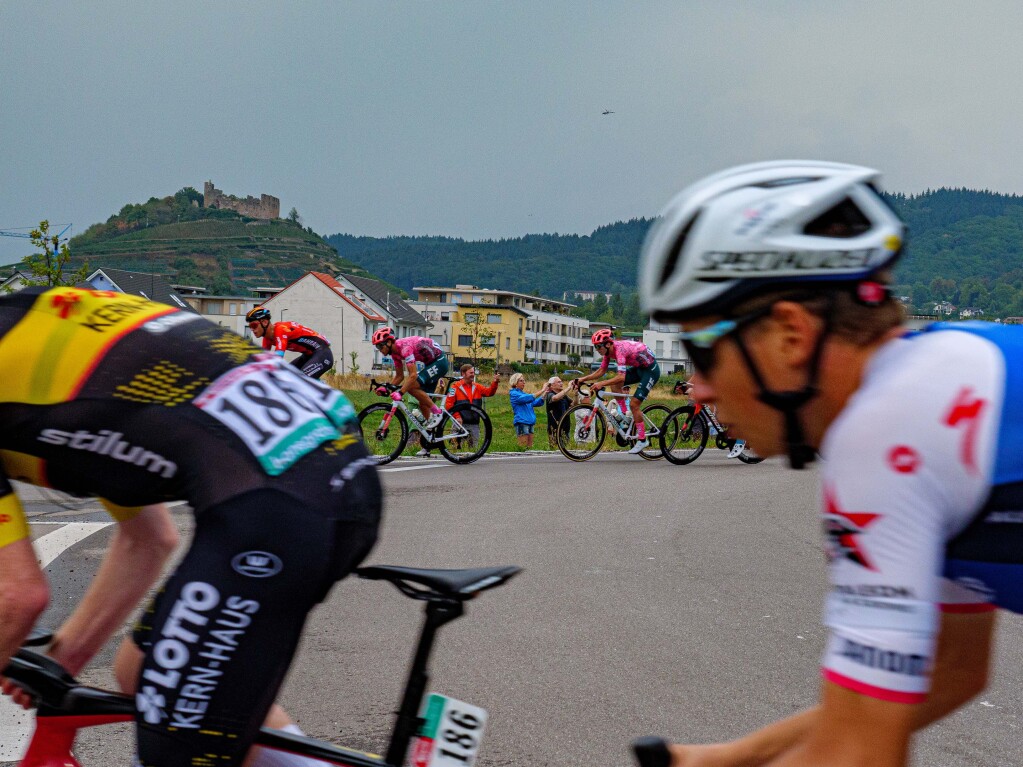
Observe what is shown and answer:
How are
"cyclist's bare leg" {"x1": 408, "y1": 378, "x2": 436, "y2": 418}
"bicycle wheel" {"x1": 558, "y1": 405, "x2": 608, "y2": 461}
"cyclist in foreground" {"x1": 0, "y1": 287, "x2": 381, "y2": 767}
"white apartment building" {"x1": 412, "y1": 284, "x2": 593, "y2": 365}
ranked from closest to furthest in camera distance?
"cyclist in foreground" {"x1": 0, "y1": 287, "x2": 381, "y2": 767} → "cyclist's bare leg" {"x1": 408, "y1": 378, "x2": 436, "y2": 418} → "bicycle wheel" {"x1": 558, "y1": 405, "x2": 608, "y2": 461} → "white apartment building" {"x1": 412, "y1": 284, "x2": 593, "y2": 365}

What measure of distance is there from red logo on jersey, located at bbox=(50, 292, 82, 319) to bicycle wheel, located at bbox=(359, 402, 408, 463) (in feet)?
43.0

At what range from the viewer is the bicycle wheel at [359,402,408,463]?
15.5 metres

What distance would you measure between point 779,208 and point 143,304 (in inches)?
56.8

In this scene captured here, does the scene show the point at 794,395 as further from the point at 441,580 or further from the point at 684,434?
the point at 684,434

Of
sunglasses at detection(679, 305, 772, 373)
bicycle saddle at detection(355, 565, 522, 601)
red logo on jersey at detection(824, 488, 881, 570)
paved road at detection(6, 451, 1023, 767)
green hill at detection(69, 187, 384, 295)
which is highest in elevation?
green hill at detection(69, 187, 384, 295)

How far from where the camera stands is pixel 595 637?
5.38 metres

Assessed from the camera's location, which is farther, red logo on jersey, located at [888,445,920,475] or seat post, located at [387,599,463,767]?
seat post, located at [387,599,463,767]

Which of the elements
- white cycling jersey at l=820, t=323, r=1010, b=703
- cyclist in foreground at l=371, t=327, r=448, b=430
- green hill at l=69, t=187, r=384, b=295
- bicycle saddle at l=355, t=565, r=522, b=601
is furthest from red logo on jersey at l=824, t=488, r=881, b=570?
green hill at l=69, t=187, r=384, b=295

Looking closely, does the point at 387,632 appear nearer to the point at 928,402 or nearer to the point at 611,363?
the point at 928,402

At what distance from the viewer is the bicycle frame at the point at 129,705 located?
214cm

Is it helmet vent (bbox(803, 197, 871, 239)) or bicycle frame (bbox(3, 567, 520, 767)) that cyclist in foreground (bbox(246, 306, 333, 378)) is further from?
helmet vent (bbox(803, 197, 871, 239))

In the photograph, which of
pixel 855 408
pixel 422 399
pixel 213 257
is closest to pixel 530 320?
pixel 213 257

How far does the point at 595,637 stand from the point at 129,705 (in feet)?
11.5

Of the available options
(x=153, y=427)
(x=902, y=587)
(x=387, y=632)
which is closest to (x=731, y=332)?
(x=902, y=587)
